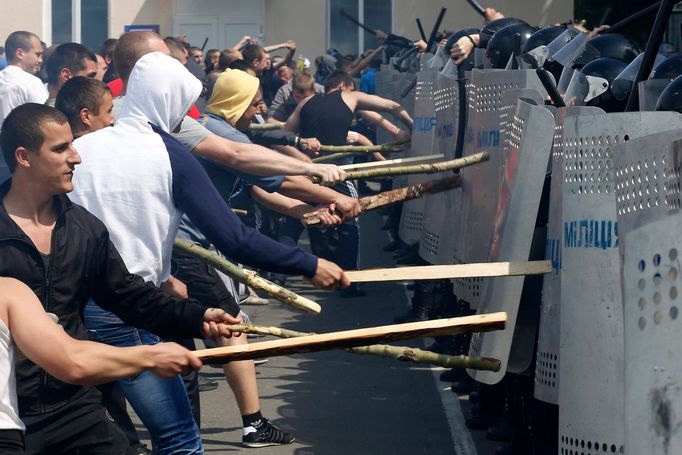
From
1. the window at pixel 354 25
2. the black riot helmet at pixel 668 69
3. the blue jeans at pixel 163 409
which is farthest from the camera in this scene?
the window at pixel 354 25

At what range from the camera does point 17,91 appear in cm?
999

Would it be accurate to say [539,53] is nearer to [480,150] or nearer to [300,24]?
[480,150]

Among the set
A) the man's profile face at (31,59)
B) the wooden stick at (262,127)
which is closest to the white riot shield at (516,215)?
the wooden stick at (262,127)

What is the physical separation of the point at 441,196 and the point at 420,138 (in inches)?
65.7

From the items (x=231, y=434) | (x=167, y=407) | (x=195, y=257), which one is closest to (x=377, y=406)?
(x=231, y=434)

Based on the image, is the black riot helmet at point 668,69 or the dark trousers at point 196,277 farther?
the dark trousers at point 196,277

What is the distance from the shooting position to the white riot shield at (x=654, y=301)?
3117 mm

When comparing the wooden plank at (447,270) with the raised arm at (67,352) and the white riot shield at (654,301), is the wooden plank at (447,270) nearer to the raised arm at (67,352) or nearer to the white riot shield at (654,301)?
the raised arm at (67,352)

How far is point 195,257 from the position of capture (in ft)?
22.5

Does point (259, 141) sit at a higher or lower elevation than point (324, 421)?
higher

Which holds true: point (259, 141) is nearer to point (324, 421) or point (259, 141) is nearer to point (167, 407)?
point (324, 421)

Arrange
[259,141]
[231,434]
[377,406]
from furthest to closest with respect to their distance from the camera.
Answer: [259,141] < [377,406] < [231,434]

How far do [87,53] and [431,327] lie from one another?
6.70 metres

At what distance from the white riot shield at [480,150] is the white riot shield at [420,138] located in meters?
1.75
